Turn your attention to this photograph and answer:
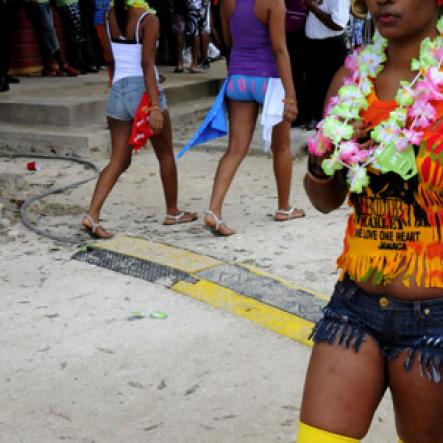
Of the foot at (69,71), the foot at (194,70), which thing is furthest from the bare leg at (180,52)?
the foot at (69,71)

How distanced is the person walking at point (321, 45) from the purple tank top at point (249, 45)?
2671 millimetres

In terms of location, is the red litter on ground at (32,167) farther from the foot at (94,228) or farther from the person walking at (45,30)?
the person walking at (45,30)

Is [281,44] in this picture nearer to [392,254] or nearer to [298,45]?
[298,45]

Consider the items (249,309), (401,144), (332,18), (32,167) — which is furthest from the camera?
(332,18)

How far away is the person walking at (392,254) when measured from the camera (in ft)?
7.50

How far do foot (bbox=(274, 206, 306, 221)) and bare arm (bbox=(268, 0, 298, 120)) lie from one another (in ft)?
2.69

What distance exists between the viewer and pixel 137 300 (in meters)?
4.73

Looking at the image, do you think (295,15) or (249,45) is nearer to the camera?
(249,45)

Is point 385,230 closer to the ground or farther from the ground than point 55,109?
farther from the ground

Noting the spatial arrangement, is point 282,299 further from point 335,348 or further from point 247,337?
point 335,348

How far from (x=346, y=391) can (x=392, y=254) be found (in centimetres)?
38

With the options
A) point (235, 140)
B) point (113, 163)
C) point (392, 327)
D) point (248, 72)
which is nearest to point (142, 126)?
point (113, 163)

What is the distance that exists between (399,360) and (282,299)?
7.49 ft

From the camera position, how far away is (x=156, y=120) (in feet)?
18.8
